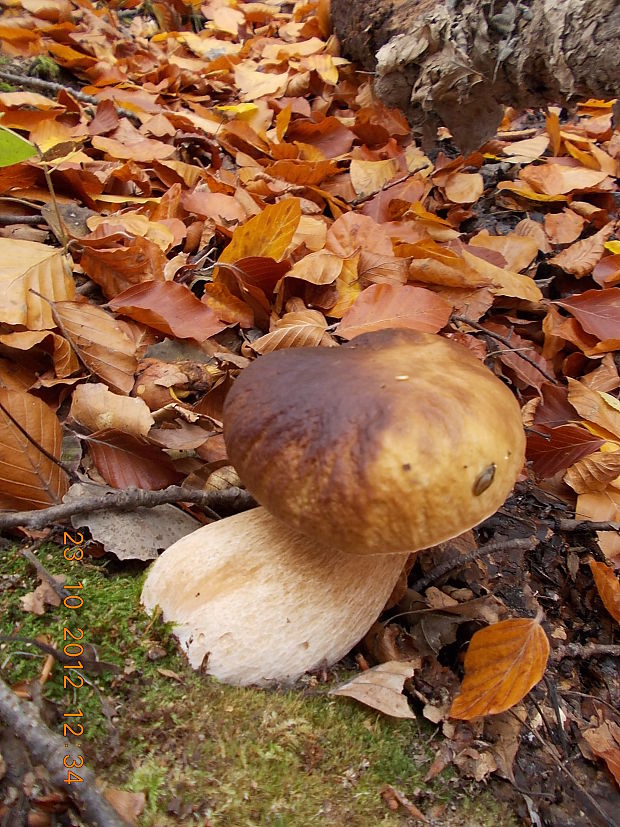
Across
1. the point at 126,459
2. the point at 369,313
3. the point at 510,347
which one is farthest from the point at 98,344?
the point at 510,347

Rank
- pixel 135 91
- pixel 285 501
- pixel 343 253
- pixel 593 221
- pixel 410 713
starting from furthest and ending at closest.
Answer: pixel 135 91 < pixel 593 221 < pixel 343 253 < pixel 410 713 < pixel 285 501

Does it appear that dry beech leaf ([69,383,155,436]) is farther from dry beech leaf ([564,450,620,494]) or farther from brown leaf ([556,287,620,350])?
brown leaf ([556,287,620,350])

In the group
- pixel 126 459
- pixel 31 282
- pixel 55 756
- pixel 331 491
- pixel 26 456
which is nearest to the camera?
pixel 55 756

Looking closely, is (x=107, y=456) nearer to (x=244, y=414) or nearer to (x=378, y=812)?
(x=244, y=414)

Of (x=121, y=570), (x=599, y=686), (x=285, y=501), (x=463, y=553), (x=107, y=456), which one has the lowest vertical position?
(x=599, y=686)

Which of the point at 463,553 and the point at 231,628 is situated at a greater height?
the point at 231,628

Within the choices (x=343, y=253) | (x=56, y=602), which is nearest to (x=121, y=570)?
(x=56, y=602)

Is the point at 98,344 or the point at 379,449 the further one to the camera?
the point at 98,344

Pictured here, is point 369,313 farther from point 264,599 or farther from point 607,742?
point 607,742
